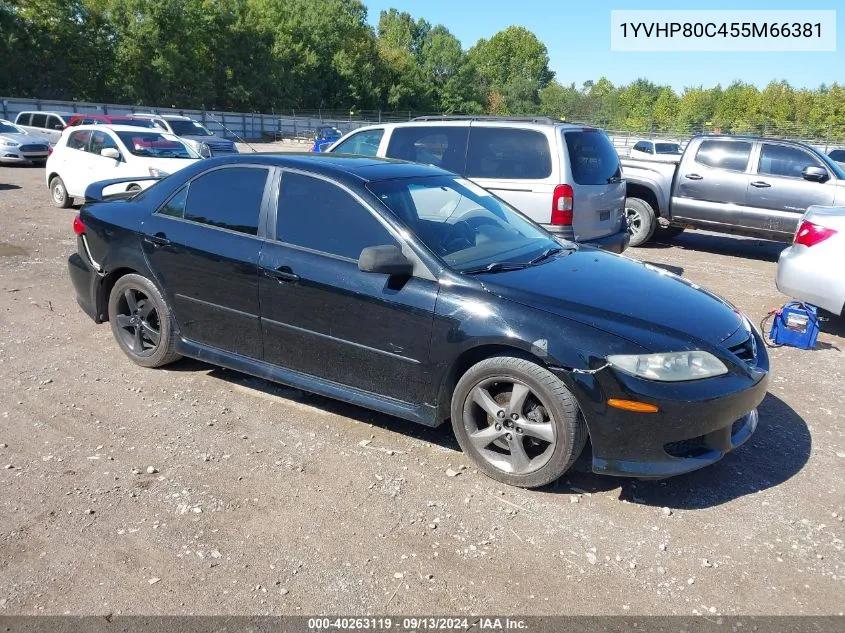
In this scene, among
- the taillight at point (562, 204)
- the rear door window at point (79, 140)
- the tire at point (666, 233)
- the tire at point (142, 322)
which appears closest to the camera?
the tire at point (142, 322)

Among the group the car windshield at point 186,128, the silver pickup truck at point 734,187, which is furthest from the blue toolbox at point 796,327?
the car windshield at point 186,128

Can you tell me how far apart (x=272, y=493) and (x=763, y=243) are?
11.5 meters

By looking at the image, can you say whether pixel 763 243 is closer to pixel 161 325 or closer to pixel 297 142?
pixel 161 325

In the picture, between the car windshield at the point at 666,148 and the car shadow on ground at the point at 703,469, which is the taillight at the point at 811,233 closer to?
the car shadow on ground at the point at 703,469

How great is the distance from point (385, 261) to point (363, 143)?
5571 millimetres

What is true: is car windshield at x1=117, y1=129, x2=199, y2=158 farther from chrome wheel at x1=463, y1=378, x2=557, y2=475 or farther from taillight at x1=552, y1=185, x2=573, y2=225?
chrome wheel at x1=463, y1=378, x2=557, y2=475

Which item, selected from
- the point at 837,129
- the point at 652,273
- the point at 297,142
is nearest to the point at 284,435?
the point at 652,273

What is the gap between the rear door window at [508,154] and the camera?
7.68 meters

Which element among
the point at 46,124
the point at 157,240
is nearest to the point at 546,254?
the point at 157,240

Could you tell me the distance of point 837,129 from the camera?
4425 centimetres

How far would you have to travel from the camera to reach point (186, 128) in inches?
860

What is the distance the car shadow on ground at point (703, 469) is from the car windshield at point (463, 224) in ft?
3.72

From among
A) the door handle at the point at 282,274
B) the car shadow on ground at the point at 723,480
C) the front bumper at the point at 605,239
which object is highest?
the door handle at the point at 282,274

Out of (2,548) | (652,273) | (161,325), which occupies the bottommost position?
(2,548)
